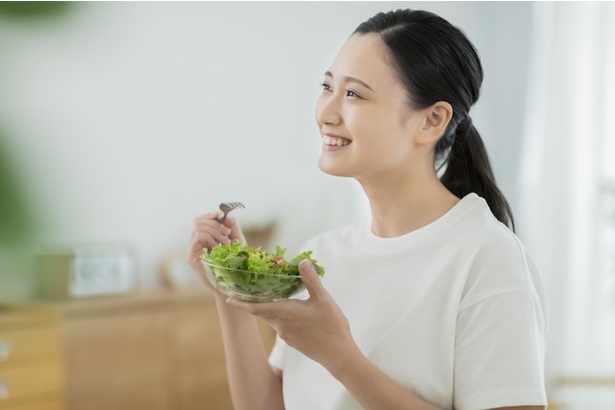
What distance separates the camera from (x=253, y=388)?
1631mm

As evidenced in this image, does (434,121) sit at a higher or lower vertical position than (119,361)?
higher

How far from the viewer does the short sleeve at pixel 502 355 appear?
1.25m

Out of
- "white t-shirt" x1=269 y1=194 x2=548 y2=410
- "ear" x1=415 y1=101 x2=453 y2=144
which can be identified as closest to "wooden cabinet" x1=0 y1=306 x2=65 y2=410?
"white t-shirt" x1=269 y1=194 x2=548 y2=410

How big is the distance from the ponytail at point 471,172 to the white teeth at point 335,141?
22cm

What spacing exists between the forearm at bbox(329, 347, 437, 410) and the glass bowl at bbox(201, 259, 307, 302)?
0.43ft

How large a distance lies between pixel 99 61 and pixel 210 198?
885 millimetres

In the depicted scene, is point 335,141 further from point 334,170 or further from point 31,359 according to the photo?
point 31,359

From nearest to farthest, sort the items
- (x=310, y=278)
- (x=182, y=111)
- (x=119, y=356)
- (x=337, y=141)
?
(x=310, y=278), (x=337, y=141), (x=119, y=356), (x=182, y=111)

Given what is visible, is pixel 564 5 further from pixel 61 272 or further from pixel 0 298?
pixel 0 298

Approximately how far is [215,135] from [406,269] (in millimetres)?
2930

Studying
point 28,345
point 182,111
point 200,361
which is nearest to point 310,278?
point 28,345

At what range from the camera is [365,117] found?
1411 millimetres

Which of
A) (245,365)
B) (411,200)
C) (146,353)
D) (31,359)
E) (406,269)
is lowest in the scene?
(146,353)

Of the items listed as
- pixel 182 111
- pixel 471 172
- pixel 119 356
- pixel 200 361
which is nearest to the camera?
pixel 471 172
